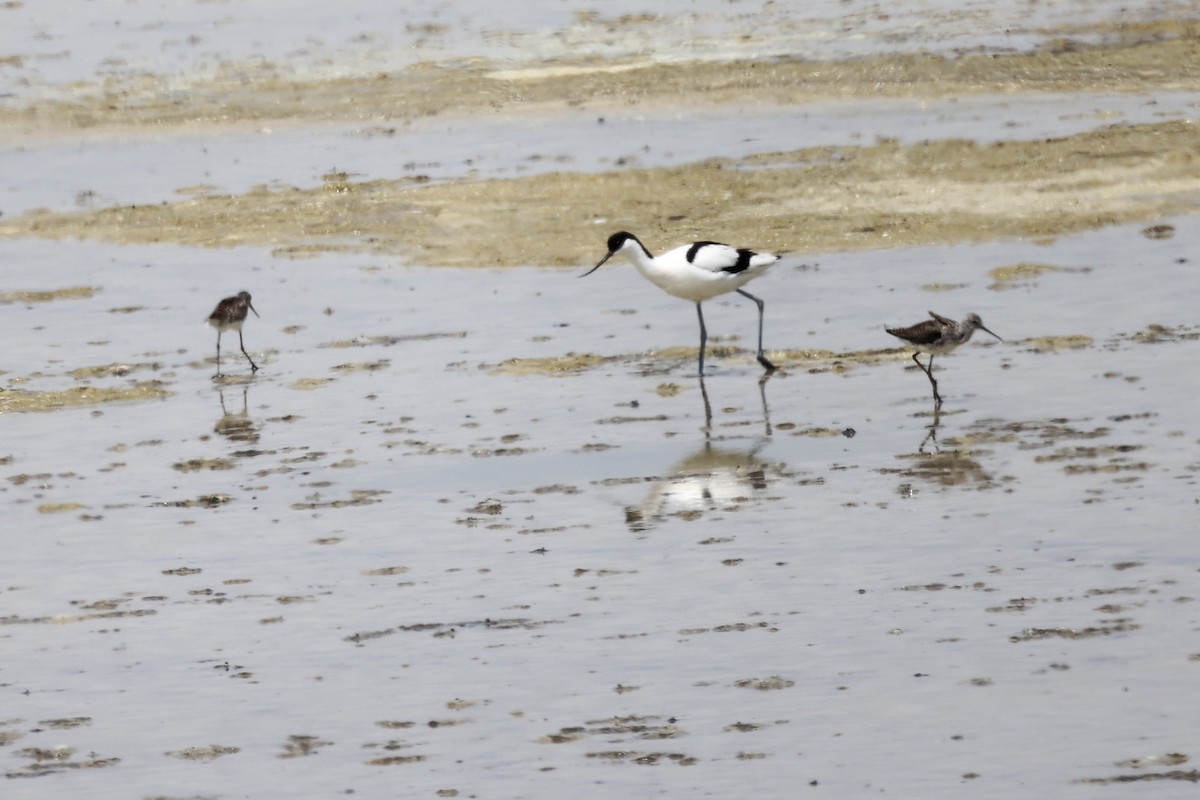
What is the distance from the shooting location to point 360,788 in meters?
8.13

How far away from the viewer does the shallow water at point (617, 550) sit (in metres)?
8.45

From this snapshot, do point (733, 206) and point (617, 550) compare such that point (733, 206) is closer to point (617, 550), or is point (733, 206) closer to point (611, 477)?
point (611, 477)

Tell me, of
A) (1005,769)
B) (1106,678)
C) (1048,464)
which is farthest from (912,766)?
(1048,464)

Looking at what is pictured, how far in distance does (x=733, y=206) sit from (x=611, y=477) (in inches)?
361

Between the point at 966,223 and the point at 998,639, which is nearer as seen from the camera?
the point at 998,639

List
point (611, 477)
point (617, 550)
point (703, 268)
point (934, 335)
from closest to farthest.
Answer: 1. point (617, 550)
2. point (611, 477)
3. point (934, 335)
4. point (703, 268)

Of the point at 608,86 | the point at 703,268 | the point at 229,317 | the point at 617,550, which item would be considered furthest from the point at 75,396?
the point at 608,86

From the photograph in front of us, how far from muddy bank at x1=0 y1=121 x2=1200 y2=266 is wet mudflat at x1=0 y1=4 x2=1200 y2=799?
76mm

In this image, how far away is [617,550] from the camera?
1122 cm

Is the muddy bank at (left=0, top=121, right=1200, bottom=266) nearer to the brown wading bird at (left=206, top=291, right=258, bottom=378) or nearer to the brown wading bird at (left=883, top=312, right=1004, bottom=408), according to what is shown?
the brown wading bird at (left=206, top=291, right=258, bottom=378)

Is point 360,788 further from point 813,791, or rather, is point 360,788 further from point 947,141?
point 947,141

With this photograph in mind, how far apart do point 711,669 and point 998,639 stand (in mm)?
1284

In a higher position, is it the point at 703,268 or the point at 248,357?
the point at 703,268

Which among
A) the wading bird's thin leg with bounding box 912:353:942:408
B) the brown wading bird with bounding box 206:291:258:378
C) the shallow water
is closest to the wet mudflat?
the shallow water
